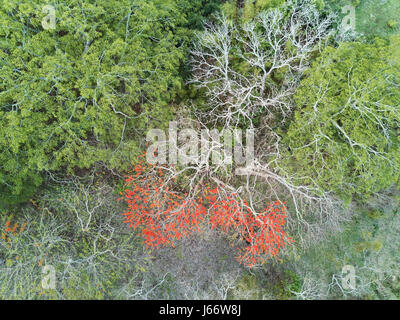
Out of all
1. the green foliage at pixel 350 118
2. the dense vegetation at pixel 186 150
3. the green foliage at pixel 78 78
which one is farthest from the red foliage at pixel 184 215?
the green foliage at pixel 350 118

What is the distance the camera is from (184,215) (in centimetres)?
1014

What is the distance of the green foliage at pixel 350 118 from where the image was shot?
9172mm

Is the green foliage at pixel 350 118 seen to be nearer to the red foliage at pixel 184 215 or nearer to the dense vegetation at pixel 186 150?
the dense vegetation at pixel 186 150

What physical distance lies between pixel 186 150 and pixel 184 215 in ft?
8.75

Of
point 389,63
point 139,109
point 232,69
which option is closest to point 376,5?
point 389,63

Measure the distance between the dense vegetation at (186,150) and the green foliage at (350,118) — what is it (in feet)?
0.24

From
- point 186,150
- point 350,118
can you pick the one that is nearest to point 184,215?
point 186,150

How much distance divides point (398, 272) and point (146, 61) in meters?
14.4

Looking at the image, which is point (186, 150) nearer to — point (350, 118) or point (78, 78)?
point (78, 78)

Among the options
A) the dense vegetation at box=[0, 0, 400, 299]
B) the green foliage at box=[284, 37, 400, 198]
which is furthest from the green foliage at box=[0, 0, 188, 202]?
the green foliage at box=[284, 37, 400, 198]

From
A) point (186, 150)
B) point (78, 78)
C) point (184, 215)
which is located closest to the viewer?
point (78, 78)

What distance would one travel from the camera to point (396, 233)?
38.2 feet

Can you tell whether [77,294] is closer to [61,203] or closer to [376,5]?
[61,203]

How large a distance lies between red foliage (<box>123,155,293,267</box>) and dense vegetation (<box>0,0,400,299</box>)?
0.09m
